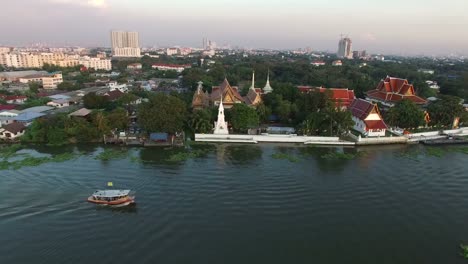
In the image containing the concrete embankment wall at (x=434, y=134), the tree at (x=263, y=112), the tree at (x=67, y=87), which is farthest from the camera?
the tree at (x=67, y=87)

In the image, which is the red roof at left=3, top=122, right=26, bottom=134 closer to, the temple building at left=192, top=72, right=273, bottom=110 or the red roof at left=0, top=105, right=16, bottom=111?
the red roof at left=0, top=105, right=16, bottom=111

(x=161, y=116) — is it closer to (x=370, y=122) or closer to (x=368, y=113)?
(x=368, y=113)

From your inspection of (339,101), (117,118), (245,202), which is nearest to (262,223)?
(245,202)

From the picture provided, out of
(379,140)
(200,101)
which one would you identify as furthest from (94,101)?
(379,140)

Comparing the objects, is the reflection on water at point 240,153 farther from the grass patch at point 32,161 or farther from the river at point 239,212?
the grass patch at point 32,161

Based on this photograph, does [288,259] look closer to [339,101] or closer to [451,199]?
[451,199]

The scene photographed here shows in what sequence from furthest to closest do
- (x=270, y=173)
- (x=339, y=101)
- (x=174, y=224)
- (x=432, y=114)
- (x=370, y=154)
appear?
1. (x=339, y=101)
2. (x=432, y=114)
3. (x=370, y=154)
4. (x=270, y=173)
5. (x=174, y=224)

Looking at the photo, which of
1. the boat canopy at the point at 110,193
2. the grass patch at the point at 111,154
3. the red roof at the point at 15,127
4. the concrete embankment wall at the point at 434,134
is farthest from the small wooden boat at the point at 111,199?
the concrete embankment wall at the point at 434,134
